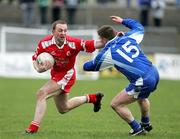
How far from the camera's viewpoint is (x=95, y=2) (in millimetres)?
35562

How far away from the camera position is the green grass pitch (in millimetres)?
12391

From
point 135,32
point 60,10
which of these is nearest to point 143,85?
point 135,32

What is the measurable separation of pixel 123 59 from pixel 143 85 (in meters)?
0.56

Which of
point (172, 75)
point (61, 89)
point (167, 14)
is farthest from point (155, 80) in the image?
point (167, 14)

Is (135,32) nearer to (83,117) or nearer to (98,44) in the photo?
(98,44)

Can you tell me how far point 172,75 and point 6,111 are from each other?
1323 centimetres

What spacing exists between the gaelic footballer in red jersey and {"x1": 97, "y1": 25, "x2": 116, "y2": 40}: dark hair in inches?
15.1

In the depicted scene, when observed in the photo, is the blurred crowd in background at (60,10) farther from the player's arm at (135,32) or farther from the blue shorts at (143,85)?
the blue shorts at (143,85)

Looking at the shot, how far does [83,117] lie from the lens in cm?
1585

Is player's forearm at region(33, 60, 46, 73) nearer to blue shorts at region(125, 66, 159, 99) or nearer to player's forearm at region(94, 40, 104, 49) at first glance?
player's forearm at region(94, 40, 104, 49)

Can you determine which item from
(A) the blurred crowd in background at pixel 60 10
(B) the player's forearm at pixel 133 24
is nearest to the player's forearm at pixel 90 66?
(B) the player's forearm at pixel 133 24

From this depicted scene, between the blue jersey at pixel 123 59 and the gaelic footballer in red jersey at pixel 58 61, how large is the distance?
0.46 m

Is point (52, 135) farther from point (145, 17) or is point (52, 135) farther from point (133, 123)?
point (145, 17)

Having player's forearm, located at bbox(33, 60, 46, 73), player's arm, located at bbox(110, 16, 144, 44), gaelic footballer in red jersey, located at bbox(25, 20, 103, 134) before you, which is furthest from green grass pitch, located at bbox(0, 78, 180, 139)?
player's arm, located at bbox(110, 16, 144, 44)
